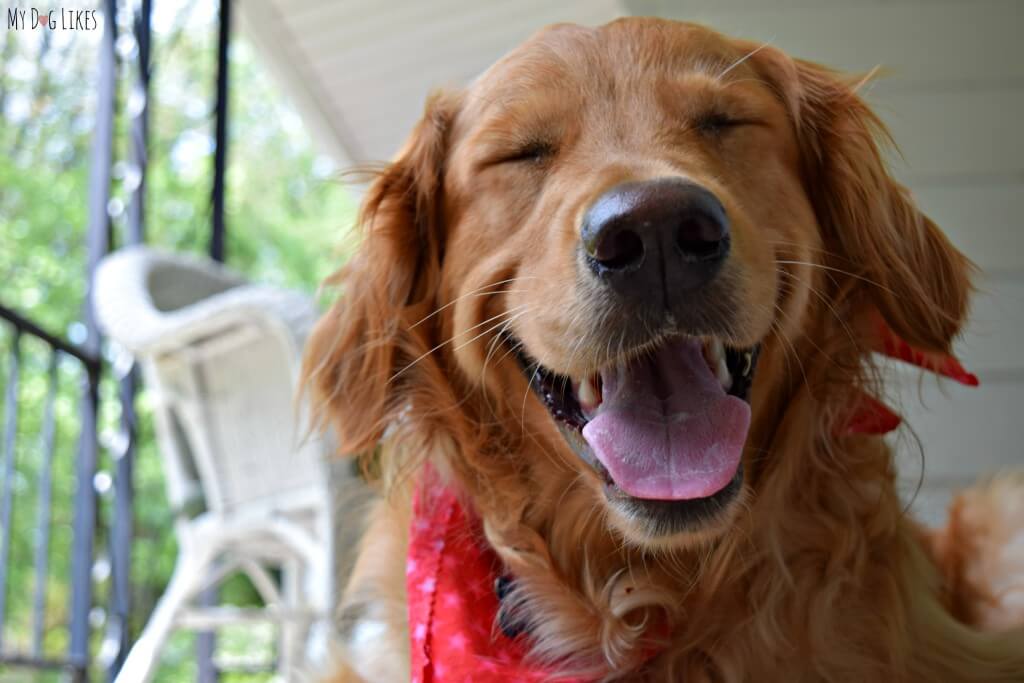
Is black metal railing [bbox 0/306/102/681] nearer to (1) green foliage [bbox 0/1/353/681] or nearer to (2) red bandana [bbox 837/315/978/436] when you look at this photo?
(2) red bandana [bbox 837/315/978/436]

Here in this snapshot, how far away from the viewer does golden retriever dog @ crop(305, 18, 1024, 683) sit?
1453 mm

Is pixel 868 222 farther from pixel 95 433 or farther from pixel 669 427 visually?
pixel 95 433

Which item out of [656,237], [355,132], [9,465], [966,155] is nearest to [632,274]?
[656,237]

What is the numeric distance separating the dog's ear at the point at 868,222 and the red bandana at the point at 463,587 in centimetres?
7

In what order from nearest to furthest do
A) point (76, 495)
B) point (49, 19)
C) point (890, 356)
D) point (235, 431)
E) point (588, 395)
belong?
point (588, 395) → point (890, 356) → point (235, 431) → point (49, 19) → point (76, 495)

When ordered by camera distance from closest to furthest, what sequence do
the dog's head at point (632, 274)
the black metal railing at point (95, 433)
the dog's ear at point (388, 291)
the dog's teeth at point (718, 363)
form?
the dog's head at point (632, 274) < the dog's teeth at point (718, 363) < the dog's ear at point (388, 291) < the black metal railing at point (95, 433)

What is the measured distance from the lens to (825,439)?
1691mm

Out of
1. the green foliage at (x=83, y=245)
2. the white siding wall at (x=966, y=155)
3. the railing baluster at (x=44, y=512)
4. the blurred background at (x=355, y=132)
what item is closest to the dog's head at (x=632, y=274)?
the blurred background at (x=355, y=132)

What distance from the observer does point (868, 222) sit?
1696 mm

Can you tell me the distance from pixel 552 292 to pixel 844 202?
1.97 ft

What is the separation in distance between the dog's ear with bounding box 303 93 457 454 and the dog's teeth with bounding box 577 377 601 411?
1.24ft

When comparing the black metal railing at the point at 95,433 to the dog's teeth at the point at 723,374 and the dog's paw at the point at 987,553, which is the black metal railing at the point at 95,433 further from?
the dog's paw at the point at 987,553

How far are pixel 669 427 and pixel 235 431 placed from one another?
212 centimetres

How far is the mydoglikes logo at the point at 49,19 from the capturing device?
3259 millimetres
